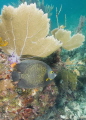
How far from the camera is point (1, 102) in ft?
7.11

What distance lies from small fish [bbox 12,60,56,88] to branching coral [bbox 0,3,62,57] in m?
0.42

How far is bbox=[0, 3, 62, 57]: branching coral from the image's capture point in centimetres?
206

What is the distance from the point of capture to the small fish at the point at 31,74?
2.01m

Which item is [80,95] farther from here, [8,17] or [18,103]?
[8,17]

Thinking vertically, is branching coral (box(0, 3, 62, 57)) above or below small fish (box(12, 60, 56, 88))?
above

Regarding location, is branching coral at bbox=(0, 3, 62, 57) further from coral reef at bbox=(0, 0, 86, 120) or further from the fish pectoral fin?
the fish pectoral fin

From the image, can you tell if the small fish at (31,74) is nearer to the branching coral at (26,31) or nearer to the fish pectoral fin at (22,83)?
the fish pectoral fin at (22,83)

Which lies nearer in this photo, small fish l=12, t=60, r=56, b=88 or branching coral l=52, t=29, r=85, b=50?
small fish l=12, t=60, r=56, b=88

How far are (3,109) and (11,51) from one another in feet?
3.77

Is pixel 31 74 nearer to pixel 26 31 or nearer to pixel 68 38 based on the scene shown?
pixel 26 31

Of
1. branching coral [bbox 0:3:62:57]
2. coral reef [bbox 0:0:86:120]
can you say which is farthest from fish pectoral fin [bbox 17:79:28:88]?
branching coral [bbox 0:3:62:57]

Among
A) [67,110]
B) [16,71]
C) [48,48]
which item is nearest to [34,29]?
[48,48]

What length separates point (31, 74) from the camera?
2053 millimetres

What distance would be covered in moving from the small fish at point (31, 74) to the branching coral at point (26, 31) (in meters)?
0.42
